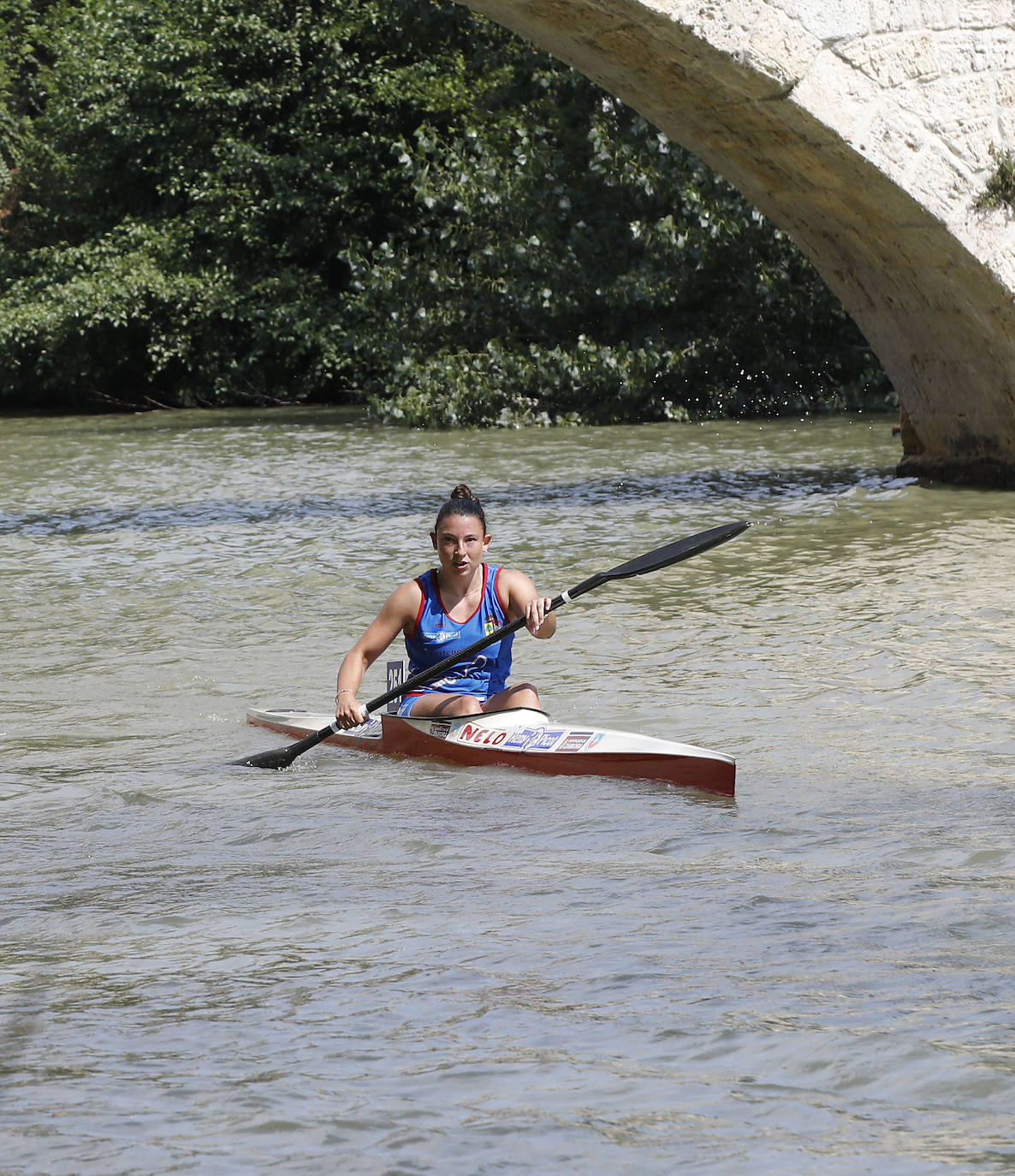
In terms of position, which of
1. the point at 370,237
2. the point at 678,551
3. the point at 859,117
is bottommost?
the point at 678,551

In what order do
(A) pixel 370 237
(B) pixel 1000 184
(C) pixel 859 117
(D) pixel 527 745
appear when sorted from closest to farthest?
(D) pixel 527 745
(C) pixel 859 117
(B) pixel 1000 184
(A) pixel 370 237

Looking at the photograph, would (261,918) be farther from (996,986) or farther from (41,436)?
(41,436)

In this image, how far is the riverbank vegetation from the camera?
16.5 metres

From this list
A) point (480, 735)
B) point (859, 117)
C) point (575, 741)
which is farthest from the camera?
point (859, 117)

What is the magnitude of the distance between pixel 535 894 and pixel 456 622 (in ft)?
6.41

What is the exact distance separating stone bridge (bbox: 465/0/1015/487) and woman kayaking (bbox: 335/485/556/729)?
3833mm

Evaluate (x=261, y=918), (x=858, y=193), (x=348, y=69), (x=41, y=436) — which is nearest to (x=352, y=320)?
(x=348, y=69)

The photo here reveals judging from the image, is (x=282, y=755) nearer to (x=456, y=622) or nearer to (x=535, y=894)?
(x=456, y=622)

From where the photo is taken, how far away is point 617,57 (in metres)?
8.71

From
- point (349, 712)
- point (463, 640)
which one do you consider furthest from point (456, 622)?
point (349, 712)

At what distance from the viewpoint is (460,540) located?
520 cm

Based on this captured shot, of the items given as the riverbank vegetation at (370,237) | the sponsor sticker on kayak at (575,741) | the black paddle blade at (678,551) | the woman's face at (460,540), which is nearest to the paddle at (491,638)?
the black paddle blade at (678,551)

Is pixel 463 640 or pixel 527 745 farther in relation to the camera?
pixel 463 640

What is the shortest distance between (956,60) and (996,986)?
284 inches
